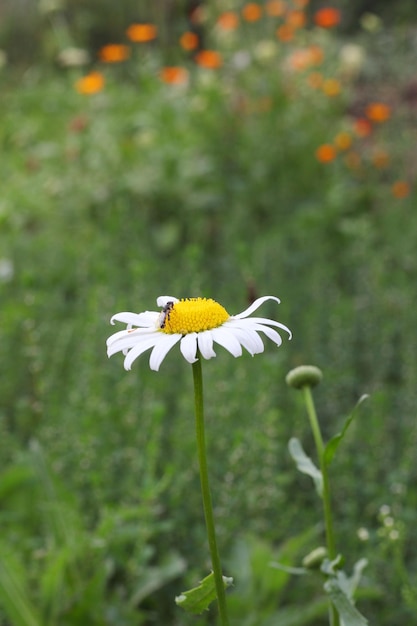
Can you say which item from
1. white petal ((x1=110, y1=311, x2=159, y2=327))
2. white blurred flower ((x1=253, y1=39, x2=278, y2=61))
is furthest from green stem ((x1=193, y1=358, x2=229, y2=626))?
white blurred flower ((x1=253, y1=39, x2=278, y2=61))

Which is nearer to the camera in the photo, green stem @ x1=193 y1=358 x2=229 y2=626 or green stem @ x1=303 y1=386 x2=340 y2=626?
green stem @ x1=193 y1=358 x2=229 y2=626

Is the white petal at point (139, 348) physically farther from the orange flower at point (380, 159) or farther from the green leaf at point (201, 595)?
the orange flower at point (380, 159)

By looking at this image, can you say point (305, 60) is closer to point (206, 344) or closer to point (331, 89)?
point (331, 89)

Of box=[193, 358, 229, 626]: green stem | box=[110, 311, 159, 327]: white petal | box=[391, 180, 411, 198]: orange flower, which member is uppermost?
box=[110, 311, 159, 327]: white petal

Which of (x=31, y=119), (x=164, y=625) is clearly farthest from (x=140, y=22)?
(x=164, y=625)

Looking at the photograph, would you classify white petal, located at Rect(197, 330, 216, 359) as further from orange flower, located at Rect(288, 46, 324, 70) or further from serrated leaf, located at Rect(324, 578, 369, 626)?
orange flower, located at Rect(288, 46, 324, 70)

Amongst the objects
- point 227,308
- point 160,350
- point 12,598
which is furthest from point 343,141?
point 160,350

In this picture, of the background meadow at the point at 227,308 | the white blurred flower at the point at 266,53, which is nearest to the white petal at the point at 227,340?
the background meadow at the point at 227,308
